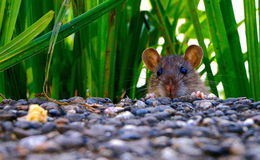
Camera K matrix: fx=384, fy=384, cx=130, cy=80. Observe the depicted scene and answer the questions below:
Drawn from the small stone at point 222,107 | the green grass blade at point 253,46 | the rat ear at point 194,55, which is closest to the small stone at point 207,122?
the small stone at point 222,107

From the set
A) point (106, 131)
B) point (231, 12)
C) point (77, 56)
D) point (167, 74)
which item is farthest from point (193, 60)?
point (106, 131)

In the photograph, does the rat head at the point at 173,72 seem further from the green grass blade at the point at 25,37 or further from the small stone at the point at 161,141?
the small stone at the point at 161,141

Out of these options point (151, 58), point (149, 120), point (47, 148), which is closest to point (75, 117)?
point (149, 120)

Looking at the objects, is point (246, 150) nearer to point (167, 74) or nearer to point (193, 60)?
point (167, 74)

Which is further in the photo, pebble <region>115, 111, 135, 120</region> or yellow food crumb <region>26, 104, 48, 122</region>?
pebble <region>115, 111, 135, 120</region>

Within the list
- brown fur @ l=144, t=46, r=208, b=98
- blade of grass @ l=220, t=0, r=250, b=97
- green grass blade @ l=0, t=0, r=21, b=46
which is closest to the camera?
green grass blade @ l=0, t=0, r=21, b=46

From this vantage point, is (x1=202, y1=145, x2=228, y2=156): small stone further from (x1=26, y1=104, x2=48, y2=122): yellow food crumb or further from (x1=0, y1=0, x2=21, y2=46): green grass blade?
(x1=0, y1=0, x2=21, y2=46): green grass blade

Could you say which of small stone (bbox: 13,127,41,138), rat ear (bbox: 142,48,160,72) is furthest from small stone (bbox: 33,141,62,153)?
rat ear (bbox: 142,48,160,72)
